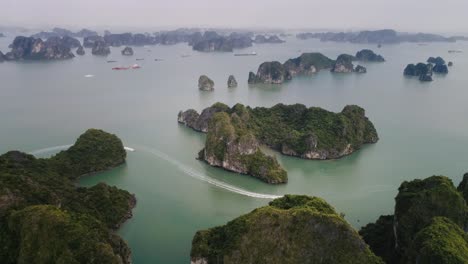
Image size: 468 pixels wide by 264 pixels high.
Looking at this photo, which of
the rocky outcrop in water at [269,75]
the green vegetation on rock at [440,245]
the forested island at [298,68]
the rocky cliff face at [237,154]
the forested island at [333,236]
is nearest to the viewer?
the green vegetation on rock at [440,245]

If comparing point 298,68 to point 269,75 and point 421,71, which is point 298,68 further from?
point 421,71

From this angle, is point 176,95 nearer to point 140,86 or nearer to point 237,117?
point 140,86

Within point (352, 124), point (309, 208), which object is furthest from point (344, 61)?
point (309, 208)

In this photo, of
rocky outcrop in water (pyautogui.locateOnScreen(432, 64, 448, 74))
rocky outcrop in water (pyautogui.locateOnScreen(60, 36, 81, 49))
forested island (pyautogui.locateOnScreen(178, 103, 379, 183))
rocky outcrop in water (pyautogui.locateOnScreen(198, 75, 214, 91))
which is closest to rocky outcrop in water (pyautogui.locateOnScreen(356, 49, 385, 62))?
rocky outcrop in water (pyautogui.locateOnScreen(432, 64, 448, 74))

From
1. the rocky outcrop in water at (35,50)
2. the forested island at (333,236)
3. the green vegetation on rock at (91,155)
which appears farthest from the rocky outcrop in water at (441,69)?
the rocky outcrop in water at (35,50)

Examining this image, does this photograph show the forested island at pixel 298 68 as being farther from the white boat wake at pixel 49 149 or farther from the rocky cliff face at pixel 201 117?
the white boat wake at pixel 49 149

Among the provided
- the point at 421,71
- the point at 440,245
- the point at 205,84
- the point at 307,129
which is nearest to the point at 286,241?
the point at 440,245
